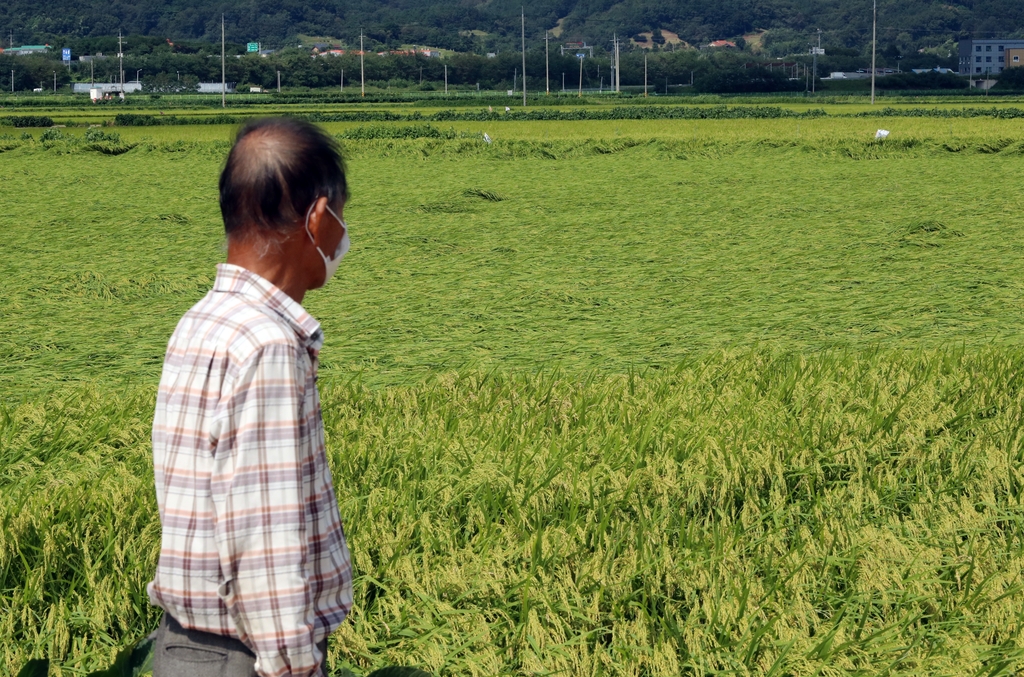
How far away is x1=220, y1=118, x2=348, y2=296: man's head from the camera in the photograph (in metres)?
1.50

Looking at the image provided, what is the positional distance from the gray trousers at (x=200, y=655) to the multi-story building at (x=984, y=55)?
145 m

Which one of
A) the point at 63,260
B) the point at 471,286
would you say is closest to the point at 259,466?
the point at 471,286

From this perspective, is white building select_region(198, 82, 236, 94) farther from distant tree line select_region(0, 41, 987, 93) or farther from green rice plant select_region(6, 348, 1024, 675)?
green rice plant select_region(6, 348, 1024, 675)

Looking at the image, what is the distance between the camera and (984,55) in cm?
13775

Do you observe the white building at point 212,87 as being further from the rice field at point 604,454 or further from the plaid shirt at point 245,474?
the plaid shirt at point 245,474

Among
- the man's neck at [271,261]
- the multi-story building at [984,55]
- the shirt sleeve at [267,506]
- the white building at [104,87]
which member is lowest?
the shirt sleeve at [267,506]

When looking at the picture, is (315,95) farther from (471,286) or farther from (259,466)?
(259,466)

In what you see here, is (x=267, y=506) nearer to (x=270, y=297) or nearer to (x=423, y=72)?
(x=270, y=297)

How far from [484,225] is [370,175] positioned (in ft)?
19.8

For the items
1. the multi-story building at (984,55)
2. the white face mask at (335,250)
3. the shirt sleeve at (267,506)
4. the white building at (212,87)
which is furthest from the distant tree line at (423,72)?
the shirt sleeve at (267,506)

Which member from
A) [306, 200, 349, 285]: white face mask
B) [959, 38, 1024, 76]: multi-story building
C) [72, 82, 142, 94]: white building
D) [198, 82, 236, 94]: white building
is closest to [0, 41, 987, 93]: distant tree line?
[198, 82, 236, 94]: white building

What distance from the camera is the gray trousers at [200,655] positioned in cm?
151

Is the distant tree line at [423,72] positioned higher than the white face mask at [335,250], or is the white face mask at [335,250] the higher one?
the distant tree line at [423,72]

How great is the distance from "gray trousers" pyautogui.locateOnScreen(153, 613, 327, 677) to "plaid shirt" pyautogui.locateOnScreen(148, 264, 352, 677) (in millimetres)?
25
